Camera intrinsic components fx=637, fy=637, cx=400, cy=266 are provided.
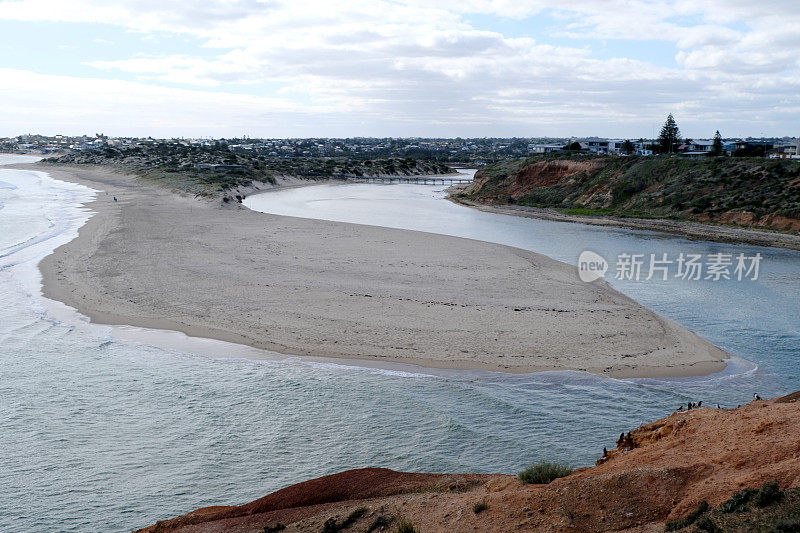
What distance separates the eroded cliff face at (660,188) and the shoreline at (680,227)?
198 cm

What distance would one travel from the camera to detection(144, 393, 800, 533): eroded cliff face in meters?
8.81

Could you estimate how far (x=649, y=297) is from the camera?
27.6 metres

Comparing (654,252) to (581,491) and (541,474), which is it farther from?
(581,491)

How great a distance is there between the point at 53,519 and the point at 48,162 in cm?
16382

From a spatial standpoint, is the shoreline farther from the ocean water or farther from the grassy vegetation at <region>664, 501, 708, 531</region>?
the grassy vegetation at <region>664, 501, 708, 531</region>

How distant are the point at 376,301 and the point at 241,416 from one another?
9.76 meters

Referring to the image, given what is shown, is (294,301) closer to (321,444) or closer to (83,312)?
(83,312)

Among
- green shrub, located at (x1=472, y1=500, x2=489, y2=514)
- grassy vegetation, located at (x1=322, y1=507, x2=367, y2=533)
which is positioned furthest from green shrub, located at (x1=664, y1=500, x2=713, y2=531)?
grassy vegetation, located at (x1=322, y1=507, x2=367, y2=533)

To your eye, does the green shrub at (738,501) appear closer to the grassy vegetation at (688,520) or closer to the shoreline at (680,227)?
the grassy vegetation at (688,520)

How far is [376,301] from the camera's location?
2434 centimetres

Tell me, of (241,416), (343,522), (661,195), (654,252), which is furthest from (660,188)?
(343,522)

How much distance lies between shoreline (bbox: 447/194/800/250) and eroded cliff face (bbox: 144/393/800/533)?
124 feet

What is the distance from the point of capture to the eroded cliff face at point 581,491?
881cm

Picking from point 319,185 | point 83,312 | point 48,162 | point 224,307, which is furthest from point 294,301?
point 48,162
